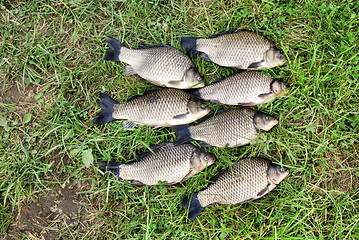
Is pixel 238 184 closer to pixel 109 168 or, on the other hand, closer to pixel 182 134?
pixel 182 134

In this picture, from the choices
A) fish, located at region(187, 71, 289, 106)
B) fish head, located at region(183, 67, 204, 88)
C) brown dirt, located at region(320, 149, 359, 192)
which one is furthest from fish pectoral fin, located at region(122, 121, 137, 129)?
brown dirt, located at region(320, 149, 359, 192)

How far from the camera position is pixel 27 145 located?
327 cm

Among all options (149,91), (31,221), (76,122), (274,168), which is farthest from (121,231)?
(274,168)

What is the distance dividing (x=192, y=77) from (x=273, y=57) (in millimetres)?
921

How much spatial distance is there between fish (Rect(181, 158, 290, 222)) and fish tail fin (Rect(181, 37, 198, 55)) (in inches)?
54.2

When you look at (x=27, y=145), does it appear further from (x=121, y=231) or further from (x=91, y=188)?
(x=121, y=231)

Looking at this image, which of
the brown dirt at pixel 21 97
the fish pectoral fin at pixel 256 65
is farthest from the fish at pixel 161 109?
the brown dirt at pixel 21 97

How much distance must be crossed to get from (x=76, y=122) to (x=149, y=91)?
3.17 ft

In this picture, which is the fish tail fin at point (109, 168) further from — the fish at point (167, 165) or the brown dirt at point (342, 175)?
the brown dirt at point (342, 175)

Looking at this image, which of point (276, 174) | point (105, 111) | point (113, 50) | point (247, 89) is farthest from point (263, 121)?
point (113, 50)

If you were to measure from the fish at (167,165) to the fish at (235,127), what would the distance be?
0.65 feet

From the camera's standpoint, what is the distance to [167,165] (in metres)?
2.92

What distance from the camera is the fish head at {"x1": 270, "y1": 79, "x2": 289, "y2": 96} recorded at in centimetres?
295

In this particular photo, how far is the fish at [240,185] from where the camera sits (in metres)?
Answer: 2.85
